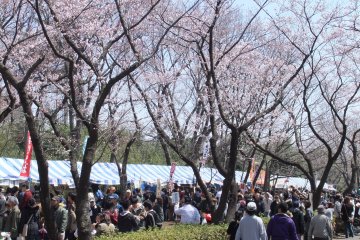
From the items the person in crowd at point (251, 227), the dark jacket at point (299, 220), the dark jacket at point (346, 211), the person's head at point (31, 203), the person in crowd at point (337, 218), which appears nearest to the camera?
the person in crowd at point (251, 227)

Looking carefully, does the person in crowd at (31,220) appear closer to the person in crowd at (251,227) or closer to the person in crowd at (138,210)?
the person in crowd at (138,210)

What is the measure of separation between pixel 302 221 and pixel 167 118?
816 centimetres

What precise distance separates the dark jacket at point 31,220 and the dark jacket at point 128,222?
268 centimetres

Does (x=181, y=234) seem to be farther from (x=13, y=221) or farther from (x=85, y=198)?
(x=13, y=221)

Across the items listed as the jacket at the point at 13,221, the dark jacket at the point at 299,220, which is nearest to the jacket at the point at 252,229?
the dark jacket at the point at 299,220

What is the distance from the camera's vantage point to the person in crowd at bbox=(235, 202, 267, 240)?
9.38m

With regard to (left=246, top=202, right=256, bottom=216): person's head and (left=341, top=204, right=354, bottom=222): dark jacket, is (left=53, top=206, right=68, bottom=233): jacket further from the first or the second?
(left=341, top=204, right=354, bottom=222): dark jacket

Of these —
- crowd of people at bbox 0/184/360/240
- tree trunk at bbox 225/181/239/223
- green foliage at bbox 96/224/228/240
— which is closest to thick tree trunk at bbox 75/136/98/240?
green foliage at bbox 96/224/228/240

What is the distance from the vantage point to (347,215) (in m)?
20.7

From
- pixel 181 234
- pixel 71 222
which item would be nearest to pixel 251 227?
pixel 181 234

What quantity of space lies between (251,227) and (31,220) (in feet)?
20.2

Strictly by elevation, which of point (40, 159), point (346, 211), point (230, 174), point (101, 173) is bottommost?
point (346, 211)

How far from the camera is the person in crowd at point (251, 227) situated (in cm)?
938

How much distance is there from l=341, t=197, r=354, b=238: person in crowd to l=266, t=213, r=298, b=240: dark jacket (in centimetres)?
1159
